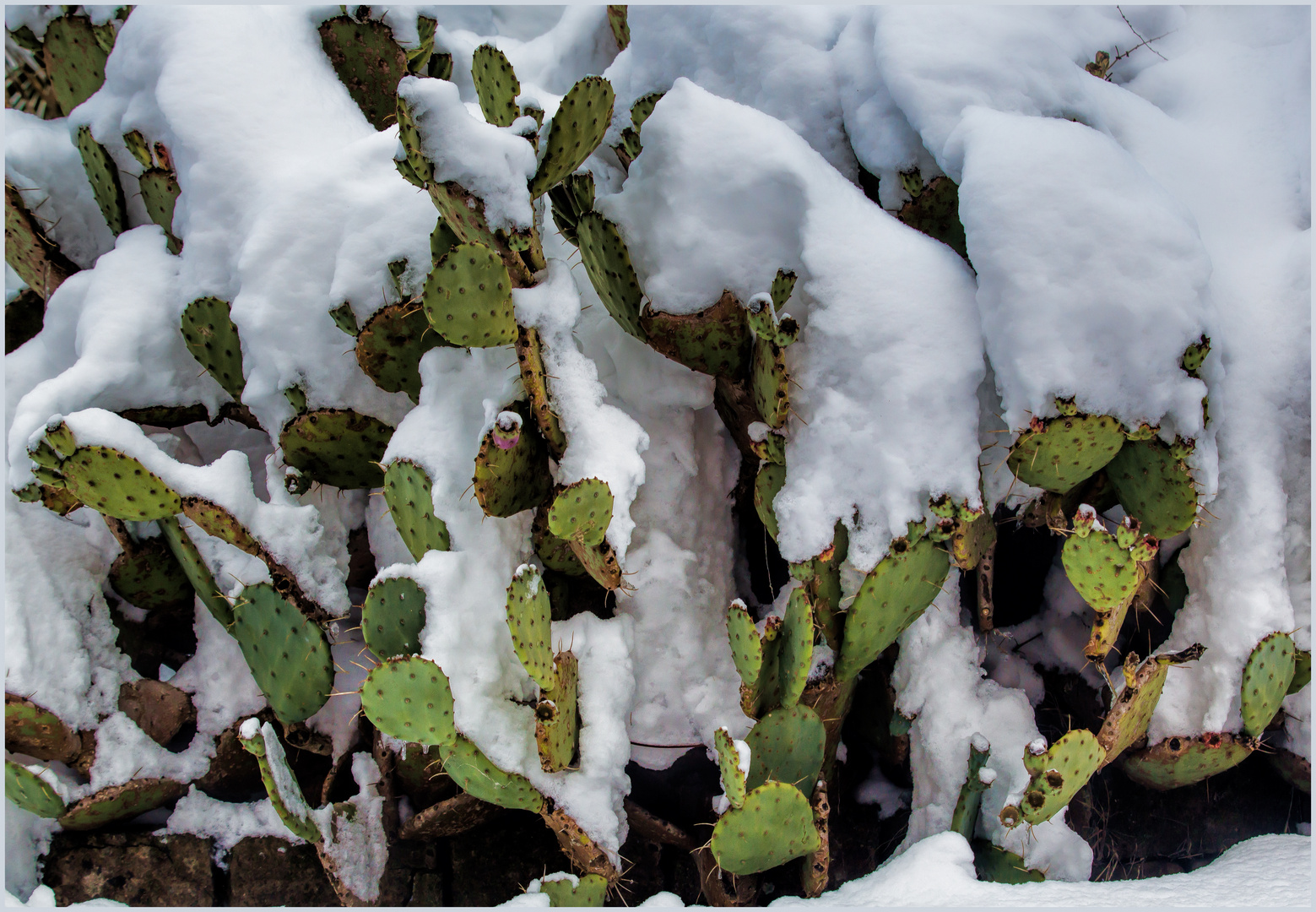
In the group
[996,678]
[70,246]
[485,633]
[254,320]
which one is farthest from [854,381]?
[70,246]

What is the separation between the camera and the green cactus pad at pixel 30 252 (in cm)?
210

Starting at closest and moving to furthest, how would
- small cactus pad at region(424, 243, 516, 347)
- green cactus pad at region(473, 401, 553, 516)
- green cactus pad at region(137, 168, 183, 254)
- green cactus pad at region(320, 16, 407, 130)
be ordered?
1. small cactus pad at region(424, 243, 516, 347)
2. green cactus pad at region(473, 401, 553, 516)
3. green cactus pad at region(137, 168, 183, 254)
4. green cactus pad at region(320, 16, 407, 130)

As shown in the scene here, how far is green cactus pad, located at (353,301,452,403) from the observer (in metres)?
1.77

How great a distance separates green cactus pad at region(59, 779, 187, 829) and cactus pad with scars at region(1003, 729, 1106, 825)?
6.30 feet

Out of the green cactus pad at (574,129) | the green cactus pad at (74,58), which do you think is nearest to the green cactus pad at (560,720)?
the green cactus pad at (574,129)

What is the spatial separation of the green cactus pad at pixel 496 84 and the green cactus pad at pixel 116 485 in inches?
40.6

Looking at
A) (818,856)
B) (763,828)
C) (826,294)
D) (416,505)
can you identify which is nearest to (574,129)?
(826,294)

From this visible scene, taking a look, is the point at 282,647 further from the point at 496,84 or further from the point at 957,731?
the point at 957,731

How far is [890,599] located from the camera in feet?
5.50

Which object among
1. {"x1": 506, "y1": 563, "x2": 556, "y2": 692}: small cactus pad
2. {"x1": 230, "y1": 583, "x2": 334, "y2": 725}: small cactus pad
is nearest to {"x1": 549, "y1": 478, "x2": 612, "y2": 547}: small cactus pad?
{"x1": 506, "y1": 563, "x2": 556, "y2": 692}: small cactus pad

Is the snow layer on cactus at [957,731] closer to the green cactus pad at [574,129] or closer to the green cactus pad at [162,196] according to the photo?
the green cactus pad at [574,129]

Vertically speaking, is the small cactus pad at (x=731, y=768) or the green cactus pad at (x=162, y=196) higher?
the green cactus pad at (x=162, y=196)

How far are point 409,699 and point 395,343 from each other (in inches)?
32.3

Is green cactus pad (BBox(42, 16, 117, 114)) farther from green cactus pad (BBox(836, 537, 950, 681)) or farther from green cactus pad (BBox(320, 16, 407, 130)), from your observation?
green cactus pad (BBox(836, 537, 950, 681))
